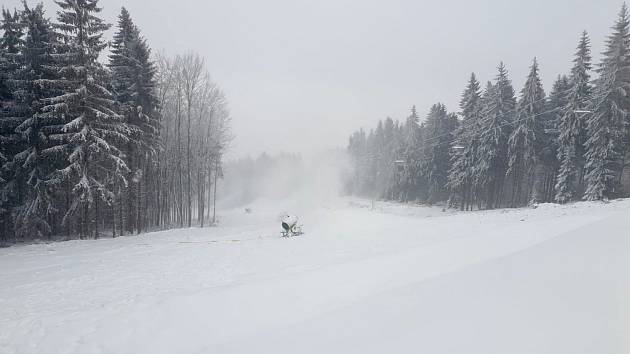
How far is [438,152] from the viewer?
165 feet

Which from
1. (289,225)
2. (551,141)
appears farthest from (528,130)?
(289,225)

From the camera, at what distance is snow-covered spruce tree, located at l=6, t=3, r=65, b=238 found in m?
17.5

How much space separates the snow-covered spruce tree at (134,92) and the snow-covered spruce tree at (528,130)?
36.4m

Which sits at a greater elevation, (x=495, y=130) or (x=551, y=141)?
(x=495, y=130)

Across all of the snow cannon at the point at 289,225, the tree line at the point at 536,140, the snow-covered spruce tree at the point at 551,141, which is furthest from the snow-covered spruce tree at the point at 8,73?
the snow-covered spruce tree at the point at 551,141

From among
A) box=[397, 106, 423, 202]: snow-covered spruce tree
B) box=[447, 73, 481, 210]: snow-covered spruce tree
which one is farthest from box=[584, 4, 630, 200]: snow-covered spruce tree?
box=[397, 106, 423, 202]: snow-covered spruce tree

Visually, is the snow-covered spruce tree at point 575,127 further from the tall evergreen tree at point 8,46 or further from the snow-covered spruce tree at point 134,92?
the tall evergreen tree at point 8,46

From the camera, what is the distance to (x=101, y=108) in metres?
18.8

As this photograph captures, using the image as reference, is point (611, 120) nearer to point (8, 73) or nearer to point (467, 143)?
point (467, 143)

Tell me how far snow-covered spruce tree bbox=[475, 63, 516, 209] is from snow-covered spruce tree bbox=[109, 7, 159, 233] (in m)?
35.3

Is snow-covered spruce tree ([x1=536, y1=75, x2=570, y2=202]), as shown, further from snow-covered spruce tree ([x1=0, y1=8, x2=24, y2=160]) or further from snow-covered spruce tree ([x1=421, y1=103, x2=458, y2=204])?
snow-covered spruce tree ([x1=0, y1=8, x2=24, y2=160])

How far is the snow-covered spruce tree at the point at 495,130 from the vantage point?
35.5 m

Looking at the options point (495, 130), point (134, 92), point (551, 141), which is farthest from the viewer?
point (495, 130)

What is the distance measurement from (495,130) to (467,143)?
3.83 m
